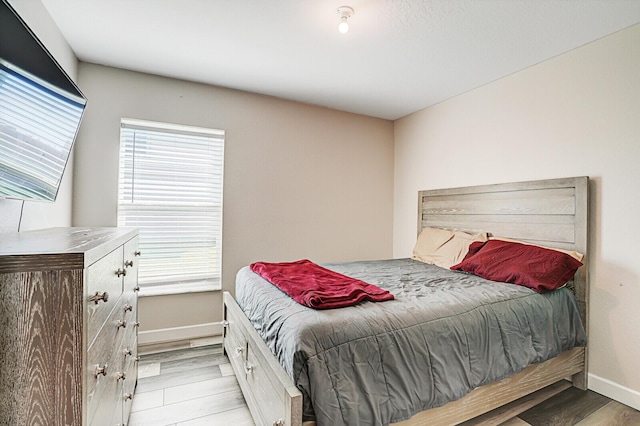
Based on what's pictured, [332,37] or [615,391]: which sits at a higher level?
[332,37]

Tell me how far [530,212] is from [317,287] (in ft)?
6.40

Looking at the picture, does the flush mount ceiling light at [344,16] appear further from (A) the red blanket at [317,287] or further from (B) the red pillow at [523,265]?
(B) the red pillow at [523,265]

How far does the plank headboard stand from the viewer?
227 cm

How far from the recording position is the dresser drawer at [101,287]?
0.93 metres

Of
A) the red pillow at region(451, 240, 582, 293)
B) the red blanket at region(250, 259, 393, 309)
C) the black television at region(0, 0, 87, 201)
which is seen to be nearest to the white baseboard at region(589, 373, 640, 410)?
the red pillow at region(451, 240, 582, 293)

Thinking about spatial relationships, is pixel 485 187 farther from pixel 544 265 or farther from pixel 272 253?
pixel 272 253

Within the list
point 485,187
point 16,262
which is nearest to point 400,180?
point 485,187

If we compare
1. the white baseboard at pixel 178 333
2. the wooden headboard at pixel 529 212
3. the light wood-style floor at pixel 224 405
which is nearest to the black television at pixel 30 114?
the light wood-style floor at pixel 224 405

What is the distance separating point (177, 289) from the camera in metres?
3.03


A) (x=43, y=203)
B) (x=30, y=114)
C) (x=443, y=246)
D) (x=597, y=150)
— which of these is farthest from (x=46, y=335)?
(x=597, y=150)

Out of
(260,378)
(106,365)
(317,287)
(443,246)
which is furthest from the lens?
(443,246)

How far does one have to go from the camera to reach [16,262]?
30.9 inches

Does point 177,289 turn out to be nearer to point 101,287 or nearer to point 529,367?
point 101,287

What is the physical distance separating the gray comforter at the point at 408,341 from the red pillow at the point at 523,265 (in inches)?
3.6
